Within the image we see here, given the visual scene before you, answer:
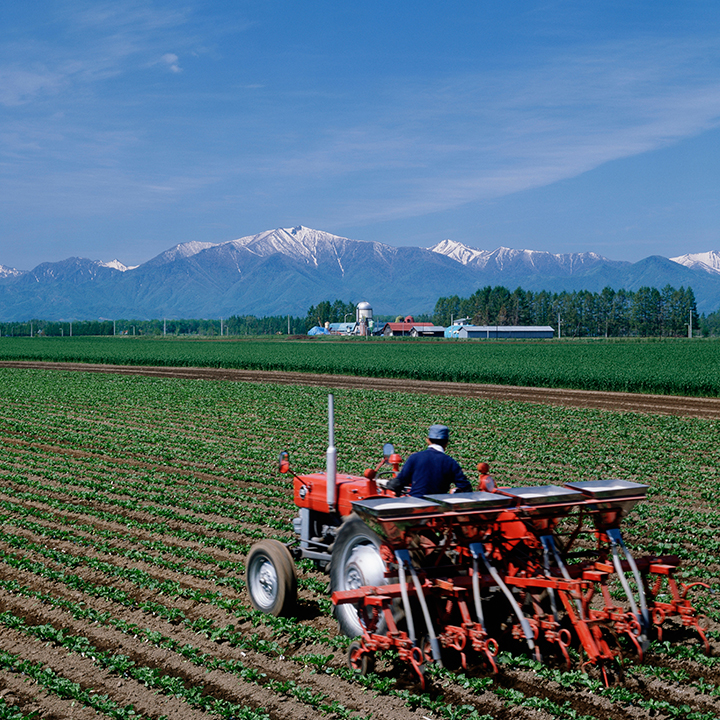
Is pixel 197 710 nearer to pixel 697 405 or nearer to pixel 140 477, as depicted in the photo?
pixel 140 477

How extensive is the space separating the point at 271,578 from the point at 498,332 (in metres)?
129

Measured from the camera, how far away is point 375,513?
6379mm

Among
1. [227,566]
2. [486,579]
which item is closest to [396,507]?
[486,579]

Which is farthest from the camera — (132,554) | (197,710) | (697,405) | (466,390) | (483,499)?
(466,390)

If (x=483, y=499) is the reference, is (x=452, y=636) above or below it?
below

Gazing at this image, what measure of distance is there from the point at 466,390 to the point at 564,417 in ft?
37.4

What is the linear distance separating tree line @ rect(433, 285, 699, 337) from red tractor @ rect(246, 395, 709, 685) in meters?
161

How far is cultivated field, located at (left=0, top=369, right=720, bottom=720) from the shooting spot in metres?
6.32

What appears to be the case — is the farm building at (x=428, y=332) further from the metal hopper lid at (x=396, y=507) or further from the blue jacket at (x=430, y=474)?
the metal hopper lid at (x=396, y=507)

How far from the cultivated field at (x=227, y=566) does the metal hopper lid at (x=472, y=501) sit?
146 cm

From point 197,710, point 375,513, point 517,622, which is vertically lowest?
point 197,710

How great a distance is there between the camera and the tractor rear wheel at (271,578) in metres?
7.98

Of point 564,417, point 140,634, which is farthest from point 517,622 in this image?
point 564,417

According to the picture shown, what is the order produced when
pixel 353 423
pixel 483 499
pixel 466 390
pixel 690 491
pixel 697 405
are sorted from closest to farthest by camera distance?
pixel 483 499 → pixel 690 491 → pixel 353 423 → pixel 697 405 → pixel 466 390
